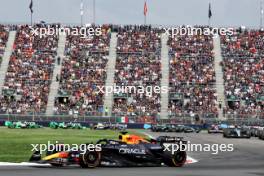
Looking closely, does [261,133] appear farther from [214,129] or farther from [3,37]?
[3,37]

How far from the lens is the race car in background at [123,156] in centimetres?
1852

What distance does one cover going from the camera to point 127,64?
2960 inches

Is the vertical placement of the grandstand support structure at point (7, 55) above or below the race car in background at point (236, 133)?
above

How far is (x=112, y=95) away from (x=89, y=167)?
51513 millimetres

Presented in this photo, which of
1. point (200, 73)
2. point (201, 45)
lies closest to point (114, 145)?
point (200, 73)

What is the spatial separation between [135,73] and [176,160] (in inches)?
2072

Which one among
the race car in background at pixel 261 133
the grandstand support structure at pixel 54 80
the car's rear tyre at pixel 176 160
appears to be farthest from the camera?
the grandstand support structure at pixel 54 80

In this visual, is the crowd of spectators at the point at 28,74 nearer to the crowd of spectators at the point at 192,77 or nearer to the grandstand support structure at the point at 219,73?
the crowd of spectators at the point at 192,77

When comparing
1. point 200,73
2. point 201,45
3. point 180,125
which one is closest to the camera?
point 180,125

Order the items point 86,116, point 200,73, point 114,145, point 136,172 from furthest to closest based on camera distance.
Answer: point 200,73
point 86,116
point 114,145
point 136,172

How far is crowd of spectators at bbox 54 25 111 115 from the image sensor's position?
66.9 m

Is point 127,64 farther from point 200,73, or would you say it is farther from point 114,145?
point 114,145

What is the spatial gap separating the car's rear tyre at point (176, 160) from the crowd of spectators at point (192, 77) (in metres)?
45.3

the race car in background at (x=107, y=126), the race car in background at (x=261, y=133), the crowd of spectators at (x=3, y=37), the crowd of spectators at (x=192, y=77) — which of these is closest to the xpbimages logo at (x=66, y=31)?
the crowd of spectators at (x=3, y=37)
